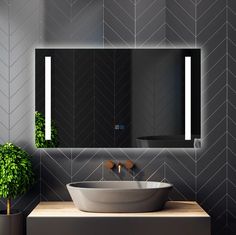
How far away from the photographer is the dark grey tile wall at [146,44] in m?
4.04

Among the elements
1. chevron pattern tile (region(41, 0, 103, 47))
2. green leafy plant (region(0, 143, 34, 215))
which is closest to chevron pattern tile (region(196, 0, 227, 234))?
chevron pattern tile (region(41, 0, 103, 47))

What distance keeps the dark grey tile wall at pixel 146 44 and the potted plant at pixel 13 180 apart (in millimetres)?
213

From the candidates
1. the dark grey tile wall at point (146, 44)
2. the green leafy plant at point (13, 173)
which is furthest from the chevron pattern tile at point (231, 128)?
the green leafy plant at point (13, 173)

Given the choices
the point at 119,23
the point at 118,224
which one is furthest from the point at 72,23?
the point at 118,224

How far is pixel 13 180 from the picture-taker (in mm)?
3717

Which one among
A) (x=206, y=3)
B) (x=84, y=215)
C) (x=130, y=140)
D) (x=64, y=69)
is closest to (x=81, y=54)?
(x=64, y=69)

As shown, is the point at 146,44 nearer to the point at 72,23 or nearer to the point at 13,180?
the point at 72,23

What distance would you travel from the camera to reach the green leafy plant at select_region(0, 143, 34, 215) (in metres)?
3.71

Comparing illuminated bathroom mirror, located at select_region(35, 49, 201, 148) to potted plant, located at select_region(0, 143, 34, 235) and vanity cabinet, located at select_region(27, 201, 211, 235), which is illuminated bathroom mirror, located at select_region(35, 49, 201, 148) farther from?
vanity cabinet, located at select_region(27, 201, 211, 235)

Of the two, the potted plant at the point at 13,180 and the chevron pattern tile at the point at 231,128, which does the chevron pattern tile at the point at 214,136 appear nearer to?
the chevron pattern tile at the point at 231,128

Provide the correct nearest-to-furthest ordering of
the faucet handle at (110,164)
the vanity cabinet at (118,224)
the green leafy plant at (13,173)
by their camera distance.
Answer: the vanity cabinet at (118,224) → the green leafy plant at (13,173) → the faucet handle at (110,164)

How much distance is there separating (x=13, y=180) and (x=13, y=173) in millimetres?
48

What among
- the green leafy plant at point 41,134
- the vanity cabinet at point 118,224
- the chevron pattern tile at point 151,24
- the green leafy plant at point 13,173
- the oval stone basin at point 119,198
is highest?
the chevron pattern tile at point 151,24

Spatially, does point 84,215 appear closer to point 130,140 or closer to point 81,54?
point 130,140
